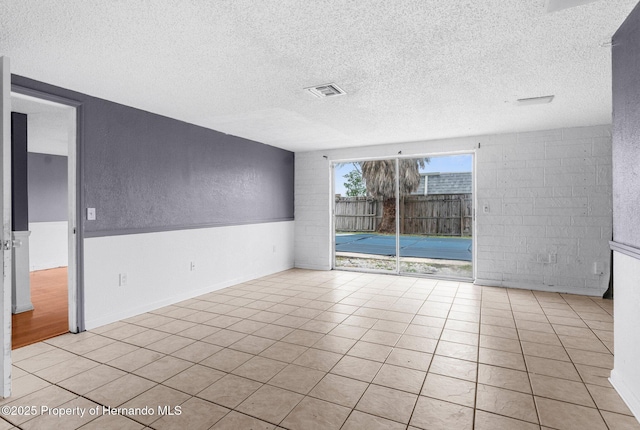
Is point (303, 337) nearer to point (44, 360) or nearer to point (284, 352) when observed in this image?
point (284, 352)

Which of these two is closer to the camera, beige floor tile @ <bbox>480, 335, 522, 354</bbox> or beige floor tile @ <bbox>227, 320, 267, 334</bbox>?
beige floor tile @ <bbox>480, 335, 522, 354</bbox>

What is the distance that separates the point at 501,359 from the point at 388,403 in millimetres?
1174

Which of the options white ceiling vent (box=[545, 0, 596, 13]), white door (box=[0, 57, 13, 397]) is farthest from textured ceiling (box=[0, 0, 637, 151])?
white door (box=[0, 57, 13, 397])

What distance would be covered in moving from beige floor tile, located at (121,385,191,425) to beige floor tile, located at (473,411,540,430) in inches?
68.7

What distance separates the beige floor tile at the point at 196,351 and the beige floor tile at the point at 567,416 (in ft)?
7.63

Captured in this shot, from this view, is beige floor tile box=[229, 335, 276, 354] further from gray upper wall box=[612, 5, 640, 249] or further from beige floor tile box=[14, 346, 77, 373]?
gray upper wall box=[612, 5, 640, 249]

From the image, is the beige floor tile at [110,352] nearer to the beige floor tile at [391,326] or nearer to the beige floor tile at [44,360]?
the beige floor tile at [44,360]

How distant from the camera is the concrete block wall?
182 inches

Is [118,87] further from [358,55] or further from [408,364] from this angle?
[408,364]

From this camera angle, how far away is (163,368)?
8.38 ft

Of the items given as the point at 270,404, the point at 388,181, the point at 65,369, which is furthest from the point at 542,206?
the point at 65,369

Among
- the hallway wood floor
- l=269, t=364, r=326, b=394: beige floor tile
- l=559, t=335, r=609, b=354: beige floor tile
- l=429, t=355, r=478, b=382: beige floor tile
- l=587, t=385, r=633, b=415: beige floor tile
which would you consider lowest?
l=587, t=385, r=633, b=415: beige floor tile

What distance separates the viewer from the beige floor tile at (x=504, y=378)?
2.29m

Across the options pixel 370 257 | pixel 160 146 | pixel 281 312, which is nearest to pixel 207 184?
pixel 160 146
